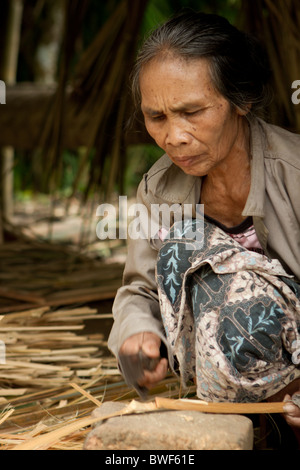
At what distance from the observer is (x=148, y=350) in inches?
55.9

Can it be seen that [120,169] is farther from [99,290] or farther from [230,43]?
[230,43]

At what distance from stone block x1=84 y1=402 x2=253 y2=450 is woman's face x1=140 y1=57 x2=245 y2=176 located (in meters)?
0.61

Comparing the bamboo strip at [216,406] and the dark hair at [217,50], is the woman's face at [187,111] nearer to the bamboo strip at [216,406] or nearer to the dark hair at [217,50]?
the dark hair at [217,50]

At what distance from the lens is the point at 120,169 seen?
284cm

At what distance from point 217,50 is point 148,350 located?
2.30ft

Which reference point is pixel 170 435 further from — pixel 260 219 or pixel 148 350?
pixel 260 219

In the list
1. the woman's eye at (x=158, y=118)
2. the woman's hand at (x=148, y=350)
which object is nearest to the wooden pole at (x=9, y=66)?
the woman's eye at (x=158, y=118)

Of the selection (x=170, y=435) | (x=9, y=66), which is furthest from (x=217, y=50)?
(x=9, y=66)

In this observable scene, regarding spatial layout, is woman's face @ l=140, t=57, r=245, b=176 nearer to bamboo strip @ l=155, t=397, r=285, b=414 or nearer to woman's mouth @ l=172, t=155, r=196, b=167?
woman's mouth @ l=172, t=155, r=196, b=167

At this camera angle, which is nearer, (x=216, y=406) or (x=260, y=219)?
(x=216, y=406)

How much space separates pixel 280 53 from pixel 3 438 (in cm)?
166

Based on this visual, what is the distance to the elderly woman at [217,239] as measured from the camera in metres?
1.43

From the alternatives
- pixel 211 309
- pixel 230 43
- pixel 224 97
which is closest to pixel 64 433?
pixel 211 309

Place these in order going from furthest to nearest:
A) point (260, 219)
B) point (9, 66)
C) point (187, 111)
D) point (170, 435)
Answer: point (9, 66)
point (260, 219)
point (187, 111)
point (170, 435)
